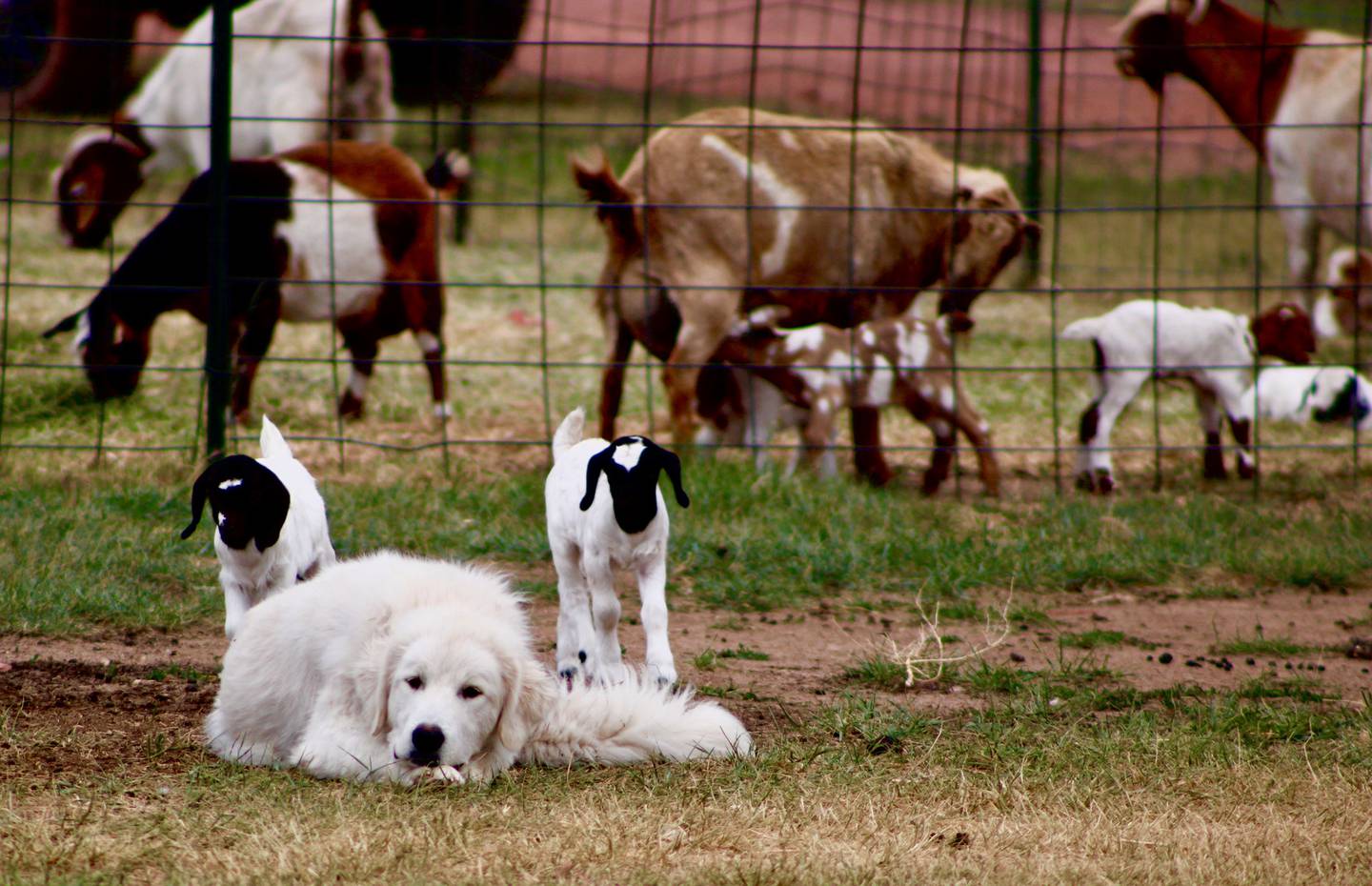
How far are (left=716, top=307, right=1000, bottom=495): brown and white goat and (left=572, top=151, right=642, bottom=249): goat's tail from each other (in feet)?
2.75

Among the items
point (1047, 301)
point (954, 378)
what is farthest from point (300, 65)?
point (1047, 301)

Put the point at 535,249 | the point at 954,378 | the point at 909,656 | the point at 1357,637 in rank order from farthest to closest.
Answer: the point at 535,249, the point at 954,378, the point at 1357,637, the point at 909,656

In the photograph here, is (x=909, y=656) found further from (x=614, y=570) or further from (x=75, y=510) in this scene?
(x=75, y=510)

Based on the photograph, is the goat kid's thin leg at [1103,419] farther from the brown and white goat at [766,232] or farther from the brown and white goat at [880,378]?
the brown and white goat at [766,232]

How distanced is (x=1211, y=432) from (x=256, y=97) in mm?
6291

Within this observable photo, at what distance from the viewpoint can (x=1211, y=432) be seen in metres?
7.57

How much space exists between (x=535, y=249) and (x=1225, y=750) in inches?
408

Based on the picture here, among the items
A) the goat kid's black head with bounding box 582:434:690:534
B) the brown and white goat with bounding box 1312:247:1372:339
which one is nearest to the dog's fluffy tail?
the goat kid's black head with bounding box 582:434:690:534

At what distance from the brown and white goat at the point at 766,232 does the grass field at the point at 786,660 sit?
0.80 metres

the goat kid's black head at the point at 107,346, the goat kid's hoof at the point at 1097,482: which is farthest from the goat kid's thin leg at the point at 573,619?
the goat kid's black head at the point at 107,346

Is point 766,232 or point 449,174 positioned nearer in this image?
point 766,232

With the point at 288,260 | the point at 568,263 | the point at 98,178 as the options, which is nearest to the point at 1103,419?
the point at 288,260

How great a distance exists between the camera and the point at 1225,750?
12.9 ft

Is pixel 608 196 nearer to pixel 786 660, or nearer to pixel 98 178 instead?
pixel 786 660
